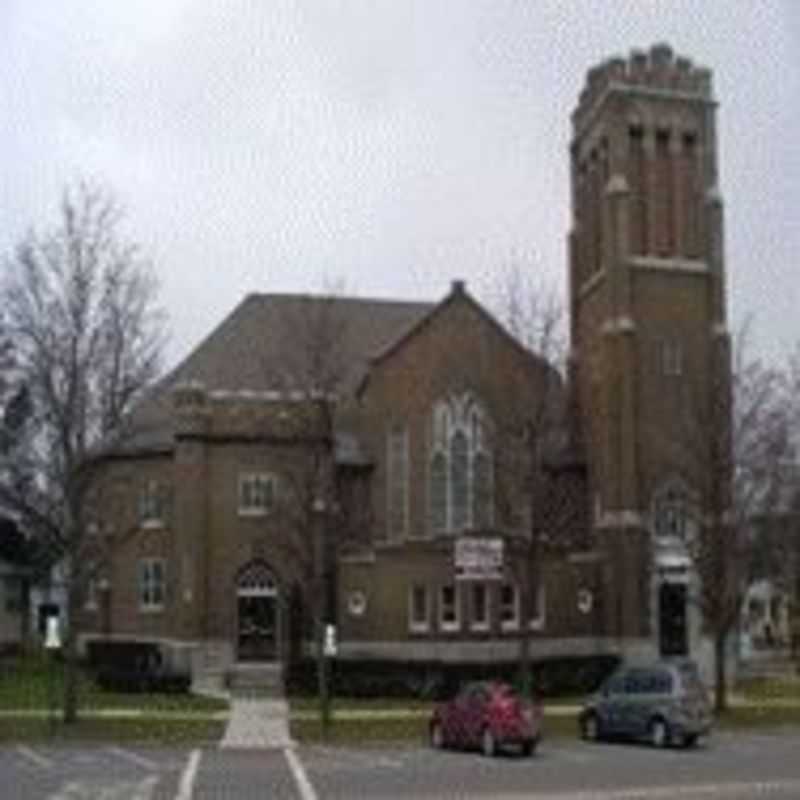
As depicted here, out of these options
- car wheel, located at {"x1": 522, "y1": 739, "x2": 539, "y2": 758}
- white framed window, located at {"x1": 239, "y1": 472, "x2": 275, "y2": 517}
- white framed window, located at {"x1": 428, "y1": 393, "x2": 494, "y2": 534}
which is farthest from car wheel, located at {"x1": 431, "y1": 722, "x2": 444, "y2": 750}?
white framed window, located at {"x1": 239, "y1": 472, "x2": 275, "y2": 517}

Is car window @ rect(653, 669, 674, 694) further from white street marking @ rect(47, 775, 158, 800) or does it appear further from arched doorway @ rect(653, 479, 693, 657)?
arched doorway @ rect(653, 479, 693, 657)

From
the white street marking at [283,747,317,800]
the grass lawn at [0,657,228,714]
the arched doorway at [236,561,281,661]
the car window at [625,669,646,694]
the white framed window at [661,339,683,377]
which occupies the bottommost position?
the white street marking at [283,747,317,800]

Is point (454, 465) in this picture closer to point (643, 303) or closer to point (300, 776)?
point (643, 303)

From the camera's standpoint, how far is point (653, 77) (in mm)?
72312

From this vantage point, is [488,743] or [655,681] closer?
[488,743]

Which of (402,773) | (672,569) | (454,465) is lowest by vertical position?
(402,773)

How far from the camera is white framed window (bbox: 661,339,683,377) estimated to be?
70.7 metres

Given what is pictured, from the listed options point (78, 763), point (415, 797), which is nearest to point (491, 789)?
point (415, 797)

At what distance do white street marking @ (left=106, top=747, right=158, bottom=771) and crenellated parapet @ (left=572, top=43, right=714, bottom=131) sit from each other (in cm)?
3776

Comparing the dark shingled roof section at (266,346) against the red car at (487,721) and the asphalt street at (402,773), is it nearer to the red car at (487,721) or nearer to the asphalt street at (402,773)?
the red car at (487,721)

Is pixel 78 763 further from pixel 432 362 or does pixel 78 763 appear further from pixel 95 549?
pixel 432 362

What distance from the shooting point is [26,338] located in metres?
51.8

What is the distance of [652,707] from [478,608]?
24909mm

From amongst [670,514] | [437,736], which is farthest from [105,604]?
[437,736]
